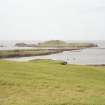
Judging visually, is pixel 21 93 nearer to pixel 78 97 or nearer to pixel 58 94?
pixel 58 94

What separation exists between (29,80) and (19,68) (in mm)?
4811

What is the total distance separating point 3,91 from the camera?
1648 centimetres

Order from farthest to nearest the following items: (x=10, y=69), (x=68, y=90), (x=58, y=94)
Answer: (x=10, y=69) → (x=68, y=90) → (x=58, y=94)

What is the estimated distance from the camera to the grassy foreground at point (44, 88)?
13691 mm

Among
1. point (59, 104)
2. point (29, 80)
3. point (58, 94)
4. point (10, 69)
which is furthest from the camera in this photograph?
point (10, 69)

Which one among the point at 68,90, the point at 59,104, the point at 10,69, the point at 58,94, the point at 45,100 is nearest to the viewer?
the point at 59,104

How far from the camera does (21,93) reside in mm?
15922

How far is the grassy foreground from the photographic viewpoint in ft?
44.9

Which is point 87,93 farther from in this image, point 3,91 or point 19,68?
point 19,68

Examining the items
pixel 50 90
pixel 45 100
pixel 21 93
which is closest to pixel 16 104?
pixel 45 100

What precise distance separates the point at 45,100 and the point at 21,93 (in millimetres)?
2520

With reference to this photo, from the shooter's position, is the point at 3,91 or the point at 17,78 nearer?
the point at 3,91

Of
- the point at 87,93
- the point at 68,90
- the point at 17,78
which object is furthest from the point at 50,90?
the point at 17,78

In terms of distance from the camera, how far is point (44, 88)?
1722 centimetres
